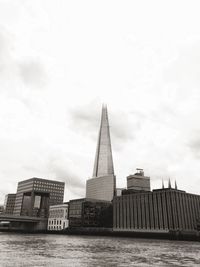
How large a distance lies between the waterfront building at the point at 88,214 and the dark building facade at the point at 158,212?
295 inches

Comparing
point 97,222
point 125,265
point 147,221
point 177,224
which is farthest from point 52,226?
point 125,265

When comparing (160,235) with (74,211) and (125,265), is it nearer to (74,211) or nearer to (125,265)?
(74,211)

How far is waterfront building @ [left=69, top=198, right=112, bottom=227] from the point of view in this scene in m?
182

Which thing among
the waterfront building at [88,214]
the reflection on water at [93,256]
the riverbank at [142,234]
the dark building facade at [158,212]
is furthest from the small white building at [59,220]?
the reflection on water at [93,256]

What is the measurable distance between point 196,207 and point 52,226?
95008mm

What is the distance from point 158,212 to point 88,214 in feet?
150

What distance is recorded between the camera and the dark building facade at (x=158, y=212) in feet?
532

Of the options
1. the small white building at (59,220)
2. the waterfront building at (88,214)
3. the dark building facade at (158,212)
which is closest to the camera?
the dark building facade at (158,212)

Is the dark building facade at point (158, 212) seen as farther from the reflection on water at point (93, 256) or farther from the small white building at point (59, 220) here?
the reflection on water at point (93, 256)

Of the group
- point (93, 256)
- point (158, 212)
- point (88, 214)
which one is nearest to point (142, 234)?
point (158, 212)

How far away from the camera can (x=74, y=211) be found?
186125 mm

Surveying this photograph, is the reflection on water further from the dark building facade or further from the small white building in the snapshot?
the small white building

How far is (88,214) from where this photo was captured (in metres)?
186

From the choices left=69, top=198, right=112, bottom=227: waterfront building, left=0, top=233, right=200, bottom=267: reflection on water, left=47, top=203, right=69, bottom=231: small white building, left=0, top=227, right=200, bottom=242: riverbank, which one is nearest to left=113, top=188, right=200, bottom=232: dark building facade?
left=69, top=198, right=112, bottom=227: waterfront building
